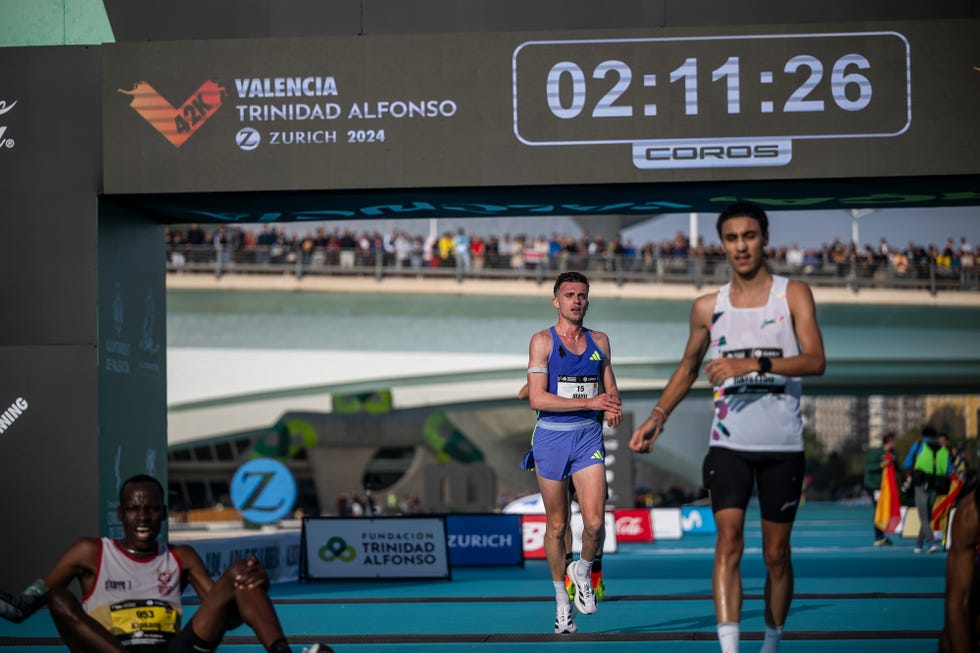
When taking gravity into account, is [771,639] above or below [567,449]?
below

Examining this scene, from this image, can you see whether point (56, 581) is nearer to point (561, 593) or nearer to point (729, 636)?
point (729, 636)

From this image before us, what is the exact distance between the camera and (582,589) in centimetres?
965

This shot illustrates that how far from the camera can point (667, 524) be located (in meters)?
28.3

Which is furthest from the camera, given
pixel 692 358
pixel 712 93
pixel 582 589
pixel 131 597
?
pixel 712 93

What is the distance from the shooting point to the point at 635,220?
228ft

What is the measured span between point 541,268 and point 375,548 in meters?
21.9

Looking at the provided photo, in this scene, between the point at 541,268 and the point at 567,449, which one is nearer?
the point at 567,449

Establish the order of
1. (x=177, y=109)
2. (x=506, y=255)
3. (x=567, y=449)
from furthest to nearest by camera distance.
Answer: (x=506, y=255)
(x=177, y=109)
(x=567, y=449)

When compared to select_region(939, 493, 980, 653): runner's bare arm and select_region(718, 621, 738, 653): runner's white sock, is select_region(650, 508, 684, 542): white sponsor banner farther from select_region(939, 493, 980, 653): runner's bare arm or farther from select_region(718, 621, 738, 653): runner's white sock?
select_region(939, 493, 980, 653): runner's bare arm

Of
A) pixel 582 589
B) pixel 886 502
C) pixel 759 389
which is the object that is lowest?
pixel 886 502

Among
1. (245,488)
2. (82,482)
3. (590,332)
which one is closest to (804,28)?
(590,332)

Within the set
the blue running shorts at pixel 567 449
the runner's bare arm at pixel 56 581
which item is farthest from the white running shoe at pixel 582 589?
the runner's bare arm at pixel 56 581

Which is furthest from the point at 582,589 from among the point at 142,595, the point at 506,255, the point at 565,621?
the point at 506,255

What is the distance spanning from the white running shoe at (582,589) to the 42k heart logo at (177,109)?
5.82 meters
